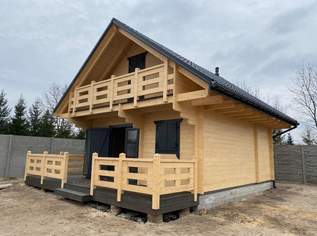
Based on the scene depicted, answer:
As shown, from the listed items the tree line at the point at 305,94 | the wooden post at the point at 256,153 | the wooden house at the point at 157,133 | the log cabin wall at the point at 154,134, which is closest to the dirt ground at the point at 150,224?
the wooden house at the point at 157,133

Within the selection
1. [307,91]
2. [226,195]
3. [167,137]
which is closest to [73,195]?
[167,137]

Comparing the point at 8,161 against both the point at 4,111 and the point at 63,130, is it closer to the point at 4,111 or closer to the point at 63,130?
the point at 63,130

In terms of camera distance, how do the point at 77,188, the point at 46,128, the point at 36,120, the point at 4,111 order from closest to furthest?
the point at 77,188
the point at 46,128
the point at 4,111
the point at 36,120

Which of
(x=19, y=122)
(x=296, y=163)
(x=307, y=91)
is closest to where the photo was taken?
(x=296, y=163)

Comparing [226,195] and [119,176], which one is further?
[226,195]

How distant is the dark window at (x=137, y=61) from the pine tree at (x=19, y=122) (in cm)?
1635

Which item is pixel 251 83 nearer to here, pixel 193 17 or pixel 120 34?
pixel 193 17

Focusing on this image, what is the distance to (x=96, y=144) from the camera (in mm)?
10211

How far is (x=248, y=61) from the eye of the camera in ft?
69.9

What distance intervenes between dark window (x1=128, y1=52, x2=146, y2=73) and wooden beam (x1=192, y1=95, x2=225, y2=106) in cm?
323

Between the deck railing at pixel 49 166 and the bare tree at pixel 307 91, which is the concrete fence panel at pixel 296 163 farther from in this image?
the bare tree at pixel 307 91

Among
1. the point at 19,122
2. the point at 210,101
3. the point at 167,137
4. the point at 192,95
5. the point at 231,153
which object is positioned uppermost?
the point at 19,122

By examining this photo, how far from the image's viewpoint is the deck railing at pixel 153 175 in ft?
18.8

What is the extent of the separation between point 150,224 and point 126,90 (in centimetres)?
467
